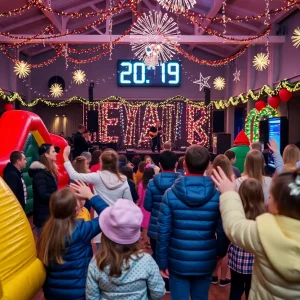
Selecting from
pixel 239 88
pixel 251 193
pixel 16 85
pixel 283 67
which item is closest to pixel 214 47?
pixel 239 88

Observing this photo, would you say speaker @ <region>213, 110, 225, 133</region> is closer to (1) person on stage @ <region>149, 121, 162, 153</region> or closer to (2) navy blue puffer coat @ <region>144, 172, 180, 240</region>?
(1) person on stage @ <region>149, 121, 162, 153</region>

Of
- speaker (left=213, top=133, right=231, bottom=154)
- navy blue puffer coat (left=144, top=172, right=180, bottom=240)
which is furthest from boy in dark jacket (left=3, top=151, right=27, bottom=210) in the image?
speaker (left=213, top=133, right=231, bottom=154)

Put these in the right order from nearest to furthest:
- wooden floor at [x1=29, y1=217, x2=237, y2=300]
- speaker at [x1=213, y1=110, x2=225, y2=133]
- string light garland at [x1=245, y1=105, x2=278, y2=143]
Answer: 1. wooden floor at [x1=29, y1=217, x2=237, y2=300]
2. string light garland at [x1=245, y1=105, x2=278, y2=143]
3. speaker at [x1=213, y1=110, x2=225, y2=133]

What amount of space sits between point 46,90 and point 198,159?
1665cm

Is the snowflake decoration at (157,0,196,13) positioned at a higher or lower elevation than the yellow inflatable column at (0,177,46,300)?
higher

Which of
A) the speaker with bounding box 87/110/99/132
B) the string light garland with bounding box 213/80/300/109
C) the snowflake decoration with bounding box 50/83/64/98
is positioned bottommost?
the speaker with bounding box 87/110/99/132

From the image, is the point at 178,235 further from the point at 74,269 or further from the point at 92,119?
the point at 92,119

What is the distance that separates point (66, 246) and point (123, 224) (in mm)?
596

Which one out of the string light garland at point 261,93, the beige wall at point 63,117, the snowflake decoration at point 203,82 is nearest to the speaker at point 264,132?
the string light garland at point 261,93

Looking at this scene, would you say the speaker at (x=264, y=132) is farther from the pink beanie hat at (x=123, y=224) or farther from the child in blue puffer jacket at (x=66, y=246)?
the pink beanie hat at (x=123, y=224)

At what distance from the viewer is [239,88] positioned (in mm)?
16531

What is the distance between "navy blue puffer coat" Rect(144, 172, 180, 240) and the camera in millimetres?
3584

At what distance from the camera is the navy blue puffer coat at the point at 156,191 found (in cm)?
358

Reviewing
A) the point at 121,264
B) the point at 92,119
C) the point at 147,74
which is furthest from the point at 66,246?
the point at 147,74
